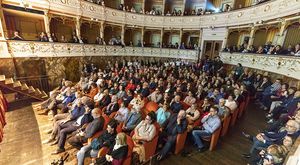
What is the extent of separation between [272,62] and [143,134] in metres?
7.11

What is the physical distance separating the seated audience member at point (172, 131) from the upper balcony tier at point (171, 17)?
7150 millimetres

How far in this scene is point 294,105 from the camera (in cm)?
402

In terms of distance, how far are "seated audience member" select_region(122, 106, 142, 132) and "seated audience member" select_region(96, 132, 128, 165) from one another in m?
1.00

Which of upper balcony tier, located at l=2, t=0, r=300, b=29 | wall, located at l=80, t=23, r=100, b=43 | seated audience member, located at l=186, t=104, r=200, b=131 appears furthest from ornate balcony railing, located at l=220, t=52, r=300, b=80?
wall, located at l=80, t=23, r=100, b=43

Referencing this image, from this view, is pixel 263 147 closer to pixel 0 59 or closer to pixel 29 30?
pixel 0 59

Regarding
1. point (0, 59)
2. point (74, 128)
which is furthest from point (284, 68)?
point (0, 59)

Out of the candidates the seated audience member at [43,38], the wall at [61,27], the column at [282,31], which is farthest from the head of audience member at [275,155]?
the wall at [61,27]

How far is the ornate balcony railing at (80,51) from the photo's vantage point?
22.6 feet

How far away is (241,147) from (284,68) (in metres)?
4.65

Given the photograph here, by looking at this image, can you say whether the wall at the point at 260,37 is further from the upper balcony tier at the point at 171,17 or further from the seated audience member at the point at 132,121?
the seated audience member at the point at 132,121

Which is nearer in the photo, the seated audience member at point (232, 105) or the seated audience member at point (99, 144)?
the seated audience member at point (99, 144)

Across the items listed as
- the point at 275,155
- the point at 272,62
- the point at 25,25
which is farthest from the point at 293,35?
the point at 25,25

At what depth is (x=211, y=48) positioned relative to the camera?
1273 cm

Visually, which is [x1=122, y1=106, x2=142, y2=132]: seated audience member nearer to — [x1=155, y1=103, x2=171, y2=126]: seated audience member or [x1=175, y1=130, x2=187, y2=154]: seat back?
[x1=155, y1=103, x2=171, y2=126]: seated audience member
